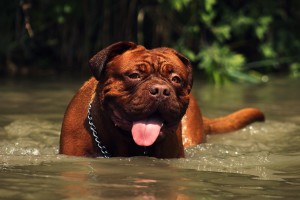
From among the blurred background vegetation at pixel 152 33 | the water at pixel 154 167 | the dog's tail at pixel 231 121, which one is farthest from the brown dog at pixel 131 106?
the blurred background vegetation at pixel 152 33

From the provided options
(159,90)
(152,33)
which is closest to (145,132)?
(159,90)

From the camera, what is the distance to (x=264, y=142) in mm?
7305

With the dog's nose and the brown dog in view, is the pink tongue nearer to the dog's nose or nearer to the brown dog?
the brown dog

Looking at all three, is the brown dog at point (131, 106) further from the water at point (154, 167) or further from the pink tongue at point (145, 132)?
the water at point (154, 167)

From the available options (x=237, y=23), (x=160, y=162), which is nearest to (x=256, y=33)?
(x=237, y=23)

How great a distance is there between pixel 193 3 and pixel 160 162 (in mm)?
6692

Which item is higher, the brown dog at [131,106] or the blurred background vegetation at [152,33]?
the blurred background vegetation at [152,33]

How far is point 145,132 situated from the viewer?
5422mm

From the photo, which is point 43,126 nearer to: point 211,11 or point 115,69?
point 115,69

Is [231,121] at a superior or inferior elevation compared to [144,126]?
superior

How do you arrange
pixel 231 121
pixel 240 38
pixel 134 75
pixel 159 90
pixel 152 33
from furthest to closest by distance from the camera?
pixel 240 38
pixel 152 33
pixel 231 121
pixel 134 75
pixel 159 90

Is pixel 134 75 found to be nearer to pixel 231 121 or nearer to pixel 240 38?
pixel 231 121

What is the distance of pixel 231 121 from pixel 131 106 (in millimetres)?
2638

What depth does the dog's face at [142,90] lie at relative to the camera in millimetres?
5367
